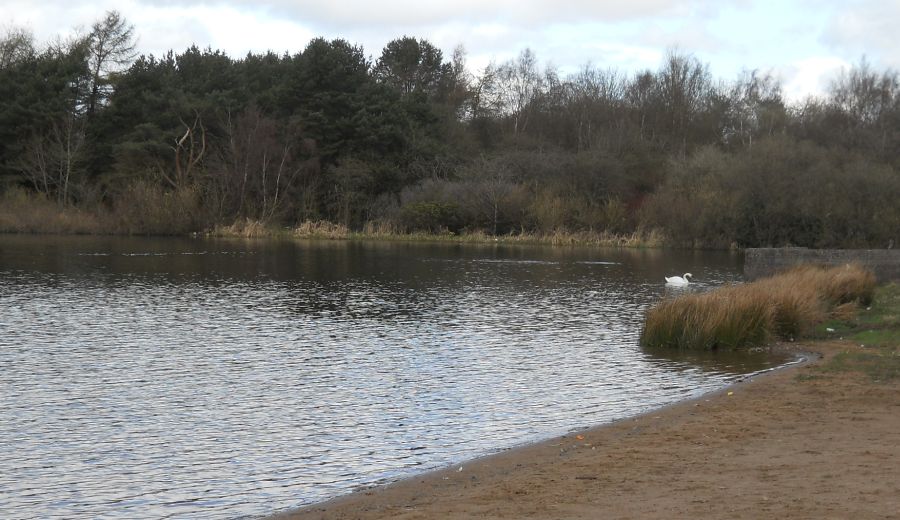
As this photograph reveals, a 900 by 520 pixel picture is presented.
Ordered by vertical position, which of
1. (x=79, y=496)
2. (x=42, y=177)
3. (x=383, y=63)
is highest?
(x=383, y=63)

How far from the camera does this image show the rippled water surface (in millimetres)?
10180

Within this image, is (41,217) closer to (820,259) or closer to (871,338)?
(820,259)

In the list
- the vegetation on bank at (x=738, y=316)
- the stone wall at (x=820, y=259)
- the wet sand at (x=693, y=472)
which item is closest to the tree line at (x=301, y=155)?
the stone wall at (x=820, y=259)

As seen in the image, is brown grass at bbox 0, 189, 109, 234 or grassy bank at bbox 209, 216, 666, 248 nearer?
grassy bank at bbox 209, 216, 666, 248

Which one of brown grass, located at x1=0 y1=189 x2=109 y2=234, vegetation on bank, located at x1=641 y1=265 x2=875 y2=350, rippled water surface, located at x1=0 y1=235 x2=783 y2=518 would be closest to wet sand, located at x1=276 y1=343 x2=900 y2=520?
rippled water surface, located at x1=0 y1=235 x2=783 y2=518

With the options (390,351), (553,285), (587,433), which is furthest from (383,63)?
(587,433)

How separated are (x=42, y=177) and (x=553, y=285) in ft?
163

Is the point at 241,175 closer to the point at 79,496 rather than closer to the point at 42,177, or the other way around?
the point at 42,177

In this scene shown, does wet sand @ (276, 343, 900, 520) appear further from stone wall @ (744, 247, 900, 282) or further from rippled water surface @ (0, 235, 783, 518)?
stone wall @ (744, 247, 900, 282)

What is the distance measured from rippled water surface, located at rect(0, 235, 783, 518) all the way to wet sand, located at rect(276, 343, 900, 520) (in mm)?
851

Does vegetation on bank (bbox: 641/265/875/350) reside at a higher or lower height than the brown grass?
lower

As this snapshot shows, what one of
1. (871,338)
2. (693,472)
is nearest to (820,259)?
(871,338)

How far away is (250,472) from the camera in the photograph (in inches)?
407

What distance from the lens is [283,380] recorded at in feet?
51.1
